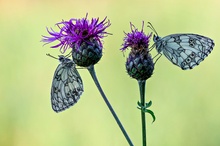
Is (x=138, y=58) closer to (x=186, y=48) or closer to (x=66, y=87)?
(x=186, y=48)

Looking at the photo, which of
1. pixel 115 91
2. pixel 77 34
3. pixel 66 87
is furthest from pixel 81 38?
pixel 115 91

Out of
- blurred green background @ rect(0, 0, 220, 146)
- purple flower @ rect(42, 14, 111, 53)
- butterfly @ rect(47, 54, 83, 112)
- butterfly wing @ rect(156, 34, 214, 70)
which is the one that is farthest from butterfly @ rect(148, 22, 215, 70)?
blurred green background @ rect(0, 0, 220, 146)

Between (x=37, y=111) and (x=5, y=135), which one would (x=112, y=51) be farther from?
(x=5, y=135)

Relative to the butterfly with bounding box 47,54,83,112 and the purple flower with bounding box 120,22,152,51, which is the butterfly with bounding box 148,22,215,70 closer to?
the purple flower with bounding box 120,22,152,51

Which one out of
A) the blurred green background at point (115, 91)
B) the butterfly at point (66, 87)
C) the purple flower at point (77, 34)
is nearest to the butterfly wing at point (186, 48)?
the purple flower at point (77, 34)

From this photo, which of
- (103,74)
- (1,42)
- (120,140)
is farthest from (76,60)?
(1,42)

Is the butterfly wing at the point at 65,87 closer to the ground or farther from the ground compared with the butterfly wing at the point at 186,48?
farther from the ground

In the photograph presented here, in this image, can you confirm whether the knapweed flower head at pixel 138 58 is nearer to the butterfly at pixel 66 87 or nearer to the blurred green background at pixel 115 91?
the butterfly at pixel 66 87
